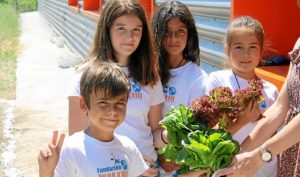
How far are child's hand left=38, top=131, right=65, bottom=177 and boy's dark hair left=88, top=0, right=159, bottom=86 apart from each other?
0.50m

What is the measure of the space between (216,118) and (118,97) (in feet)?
1.44

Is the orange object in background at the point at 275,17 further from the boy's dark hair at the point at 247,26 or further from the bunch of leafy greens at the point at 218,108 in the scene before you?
the bunch of leafy greens at the point at 218,108

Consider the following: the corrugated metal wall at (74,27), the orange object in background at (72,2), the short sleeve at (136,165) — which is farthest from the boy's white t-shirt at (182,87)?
the orange object in background at (72,2)

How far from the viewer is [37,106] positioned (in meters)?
7.57

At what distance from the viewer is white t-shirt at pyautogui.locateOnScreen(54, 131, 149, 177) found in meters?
2.07

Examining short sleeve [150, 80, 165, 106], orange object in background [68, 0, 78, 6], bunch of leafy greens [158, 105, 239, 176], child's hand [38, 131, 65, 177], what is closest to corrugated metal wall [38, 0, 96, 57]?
orange object in background [68, 0, 78, 6]

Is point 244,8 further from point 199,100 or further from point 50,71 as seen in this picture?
point 50,71

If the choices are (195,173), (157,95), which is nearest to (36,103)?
(157,95)

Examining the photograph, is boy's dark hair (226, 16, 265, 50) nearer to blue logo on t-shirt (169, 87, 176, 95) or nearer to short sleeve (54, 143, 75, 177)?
blue logo on t-shirt (169, 87, 176, 95)

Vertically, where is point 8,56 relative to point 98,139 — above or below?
below

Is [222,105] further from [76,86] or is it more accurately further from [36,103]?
[36,103]

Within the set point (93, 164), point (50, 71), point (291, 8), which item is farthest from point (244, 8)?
point (50, 71)

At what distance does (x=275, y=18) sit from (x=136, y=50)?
0.94 m

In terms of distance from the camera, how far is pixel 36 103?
777 cm
